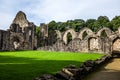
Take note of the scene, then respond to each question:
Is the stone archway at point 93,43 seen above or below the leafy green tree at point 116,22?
below

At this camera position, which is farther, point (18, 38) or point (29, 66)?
point (18, 38)

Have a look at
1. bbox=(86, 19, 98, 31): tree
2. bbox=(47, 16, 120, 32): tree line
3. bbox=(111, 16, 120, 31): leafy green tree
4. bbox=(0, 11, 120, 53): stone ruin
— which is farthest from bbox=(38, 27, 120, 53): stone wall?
bbox=(86, 19, 98, 31): tree

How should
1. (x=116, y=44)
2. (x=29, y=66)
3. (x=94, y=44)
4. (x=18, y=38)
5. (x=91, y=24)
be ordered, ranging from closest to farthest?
1. (x=29, y=66)
2. (x=116, y=44)
3. (x=94, y=44)
4. (x=18, y=38)
5. (x=91, y=24)

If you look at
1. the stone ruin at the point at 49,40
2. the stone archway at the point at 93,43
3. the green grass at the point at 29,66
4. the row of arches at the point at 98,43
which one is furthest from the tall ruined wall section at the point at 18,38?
the green grass at the point at 29,66

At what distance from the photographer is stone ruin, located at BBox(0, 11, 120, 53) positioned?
1422 inches

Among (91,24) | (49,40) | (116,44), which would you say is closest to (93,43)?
(116,44)

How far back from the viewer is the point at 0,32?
39812mm

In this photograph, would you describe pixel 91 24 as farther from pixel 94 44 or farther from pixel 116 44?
pixel 116 44

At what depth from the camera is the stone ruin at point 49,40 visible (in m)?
36.1

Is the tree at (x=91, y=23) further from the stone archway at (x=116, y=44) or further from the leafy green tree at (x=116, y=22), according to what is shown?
the stone archway at (x=116, y=44)

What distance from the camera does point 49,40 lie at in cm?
5144

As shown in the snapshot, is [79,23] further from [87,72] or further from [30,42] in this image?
[87,72]

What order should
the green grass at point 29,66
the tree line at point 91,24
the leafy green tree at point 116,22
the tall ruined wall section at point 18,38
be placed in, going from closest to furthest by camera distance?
the green grass at point 29,66 → the tall ruined wall section at point 18,38 → the leafy green tree at point 116,22 → the tree line at point 91,24

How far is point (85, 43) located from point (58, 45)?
4.96 metres
